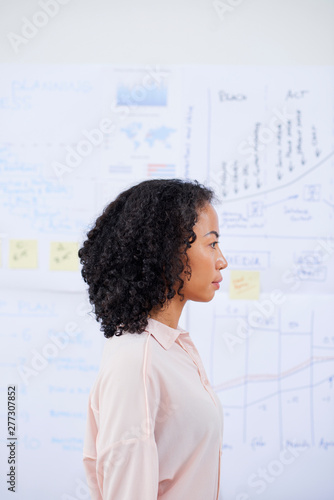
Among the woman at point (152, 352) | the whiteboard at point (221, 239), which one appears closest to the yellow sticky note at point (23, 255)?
the whiteboard at point (221, 239)

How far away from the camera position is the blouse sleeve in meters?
0.70

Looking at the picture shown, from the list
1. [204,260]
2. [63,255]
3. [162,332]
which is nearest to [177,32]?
[63,255]

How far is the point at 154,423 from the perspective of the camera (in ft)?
2.40

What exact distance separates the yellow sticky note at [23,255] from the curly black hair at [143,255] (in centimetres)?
99

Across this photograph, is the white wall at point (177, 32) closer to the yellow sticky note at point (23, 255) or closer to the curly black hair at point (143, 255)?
the yellow sticky note at point (23, 255)

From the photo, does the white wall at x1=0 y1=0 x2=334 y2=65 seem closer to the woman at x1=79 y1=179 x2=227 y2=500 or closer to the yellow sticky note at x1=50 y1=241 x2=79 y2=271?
the yellow sticky note at x1=50 y1=241 x2=79 y2=271

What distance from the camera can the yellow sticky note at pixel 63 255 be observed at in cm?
→ 180

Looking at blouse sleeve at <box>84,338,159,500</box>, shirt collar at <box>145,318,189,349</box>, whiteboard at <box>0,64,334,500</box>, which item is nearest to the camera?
blouse sleeve at <box>84,338,159,500</box>

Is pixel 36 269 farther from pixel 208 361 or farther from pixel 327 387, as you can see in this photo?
pixel 327 387

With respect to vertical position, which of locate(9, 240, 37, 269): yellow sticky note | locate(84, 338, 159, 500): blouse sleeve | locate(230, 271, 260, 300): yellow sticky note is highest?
locate(9, 240, 37, 269): yellow sticky note

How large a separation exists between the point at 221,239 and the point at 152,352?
41.7 inches

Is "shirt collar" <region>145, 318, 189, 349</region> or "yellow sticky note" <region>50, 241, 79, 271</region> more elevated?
"yellow sticky note" <region>50, 241, 79, 271</region>

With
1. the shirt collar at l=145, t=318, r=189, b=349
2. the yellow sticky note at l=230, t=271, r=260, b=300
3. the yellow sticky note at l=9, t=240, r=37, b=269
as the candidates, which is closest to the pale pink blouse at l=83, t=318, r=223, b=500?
the shirt collar at l=145, t=318, r=189, b=349

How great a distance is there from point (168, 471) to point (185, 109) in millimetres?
1372
